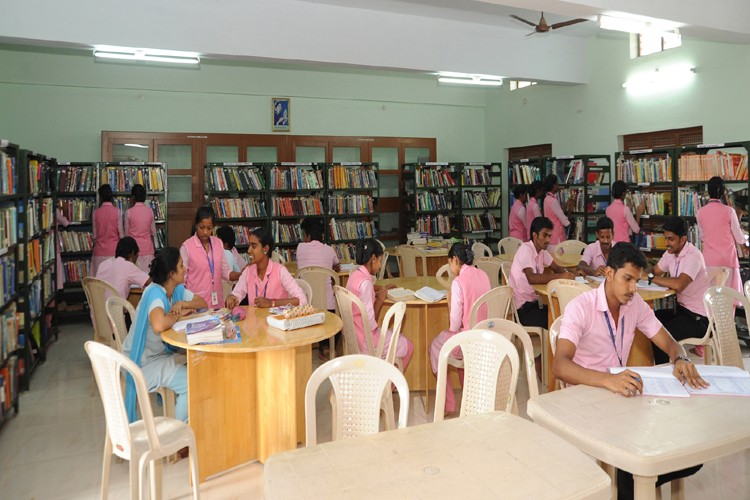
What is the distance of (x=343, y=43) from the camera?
6.94 meters

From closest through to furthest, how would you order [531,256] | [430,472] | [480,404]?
[430,472], [480,404], [531,256]

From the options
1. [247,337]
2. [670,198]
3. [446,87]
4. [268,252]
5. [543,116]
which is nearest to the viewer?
[247,337]

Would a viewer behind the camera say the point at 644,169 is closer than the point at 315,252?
No

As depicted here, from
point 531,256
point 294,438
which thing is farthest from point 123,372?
point 531,256

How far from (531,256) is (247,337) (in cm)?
274

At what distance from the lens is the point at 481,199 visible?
10.8 m

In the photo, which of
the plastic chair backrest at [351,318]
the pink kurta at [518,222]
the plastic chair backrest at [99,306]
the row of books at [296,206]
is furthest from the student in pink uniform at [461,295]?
the row of books at [296,206]

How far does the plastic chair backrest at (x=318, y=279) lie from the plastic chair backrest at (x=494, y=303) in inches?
78.1

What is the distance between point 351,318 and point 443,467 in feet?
7.16

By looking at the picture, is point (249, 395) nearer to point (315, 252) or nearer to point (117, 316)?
point (117, 316)

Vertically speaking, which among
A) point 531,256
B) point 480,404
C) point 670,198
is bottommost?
point 480,404

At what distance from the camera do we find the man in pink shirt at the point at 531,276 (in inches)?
189

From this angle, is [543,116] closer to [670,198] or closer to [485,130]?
[485,130]

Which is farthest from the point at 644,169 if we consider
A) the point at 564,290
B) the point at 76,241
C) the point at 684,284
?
the point at 76,241
